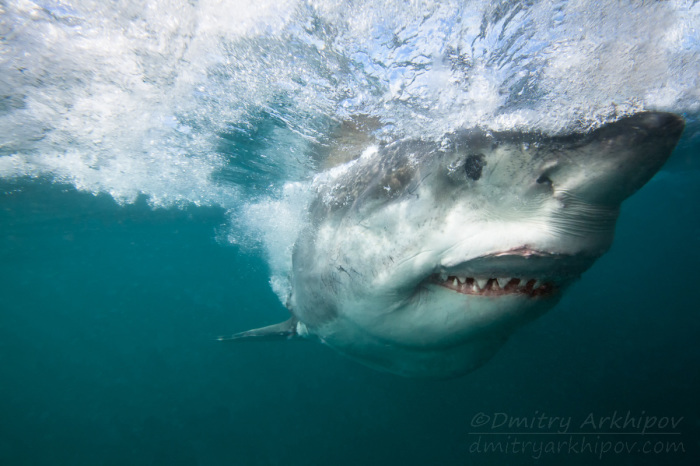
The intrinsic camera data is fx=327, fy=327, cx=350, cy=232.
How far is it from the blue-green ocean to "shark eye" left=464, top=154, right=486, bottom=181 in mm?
341

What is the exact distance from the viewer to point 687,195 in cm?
2838

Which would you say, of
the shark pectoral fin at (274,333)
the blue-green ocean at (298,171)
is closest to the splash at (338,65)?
the blue-green ocean at (298,171)

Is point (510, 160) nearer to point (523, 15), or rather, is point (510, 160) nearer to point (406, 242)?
point (406, 242)

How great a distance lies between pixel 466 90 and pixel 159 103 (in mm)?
6635

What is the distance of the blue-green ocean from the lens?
4.47 metres

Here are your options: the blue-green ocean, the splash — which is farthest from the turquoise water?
the splash

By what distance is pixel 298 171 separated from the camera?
10.5 metres

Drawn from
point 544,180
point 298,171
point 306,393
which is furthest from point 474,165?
point 306,393

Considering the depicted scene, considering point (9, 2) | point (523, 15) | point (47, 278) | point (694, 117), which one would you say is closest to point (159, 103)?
point (9, 2)

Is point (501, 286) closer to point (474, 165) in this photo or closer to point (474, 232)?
point (474, 232)

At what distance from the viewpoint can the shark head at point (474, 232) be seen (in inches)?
63.0

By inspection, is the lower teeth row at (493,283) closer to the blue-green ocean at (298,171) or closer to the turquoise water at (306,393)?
the blue-green ocean at (298,171)

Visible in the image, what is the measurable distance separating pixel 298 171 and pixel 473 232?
9.13m

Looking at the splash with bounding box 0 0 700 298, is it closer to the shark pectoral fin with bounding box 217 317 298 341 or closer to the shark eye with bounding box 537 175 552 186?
the shark eye with bounding box 537 175 552 186
